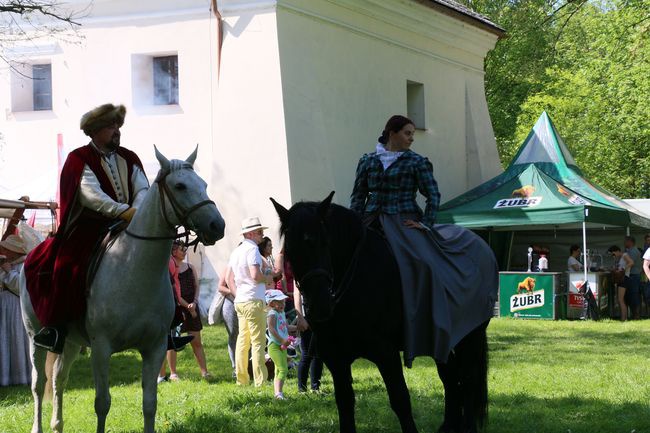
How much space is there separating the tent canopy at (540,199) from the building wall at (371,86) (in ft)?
8.68

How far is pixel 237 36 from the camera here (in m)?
20.0

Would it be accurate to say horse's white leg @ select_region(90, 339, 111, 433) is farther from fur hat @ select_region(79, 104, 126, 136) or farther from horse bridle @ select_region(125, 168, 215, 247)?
fur hat @ select_region(79, 104, 126, 136)

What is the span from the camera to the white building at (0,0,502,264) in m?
19.9

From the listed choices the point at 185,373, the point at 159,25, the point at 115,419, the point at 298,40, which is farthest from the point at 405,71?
the point at 115,419

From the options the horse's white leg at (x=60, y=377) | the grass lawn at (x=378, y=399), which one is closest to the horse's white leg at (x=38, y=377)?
the horse's white leg at (x=60, y=377)

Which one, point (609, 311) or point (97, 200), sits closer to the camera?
point (97, 200)

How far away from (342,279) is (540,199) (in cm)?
1660

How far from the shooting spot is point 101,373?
23.0 ft

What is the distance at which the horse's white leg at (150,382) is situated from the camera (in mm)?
7121

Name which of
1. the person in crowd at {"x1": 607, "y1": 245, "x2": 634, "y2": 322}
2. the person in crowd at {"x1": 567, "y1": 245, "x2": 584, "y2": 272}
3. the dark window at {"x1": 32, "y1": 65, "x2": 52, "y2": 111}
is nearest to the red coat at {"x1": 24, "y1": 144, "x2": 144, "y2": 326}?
the dark window at {"x1": 32, "y1": 65, "x2": 52, "y2": 111}

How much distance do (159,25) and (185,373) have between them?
394 inches

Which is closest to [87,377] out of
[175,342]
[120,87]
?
[175,342]

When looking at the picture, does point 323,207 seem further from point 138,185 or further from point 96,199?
point 138,185

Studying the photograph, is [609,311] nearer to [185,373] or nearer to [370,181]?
[185,373]
